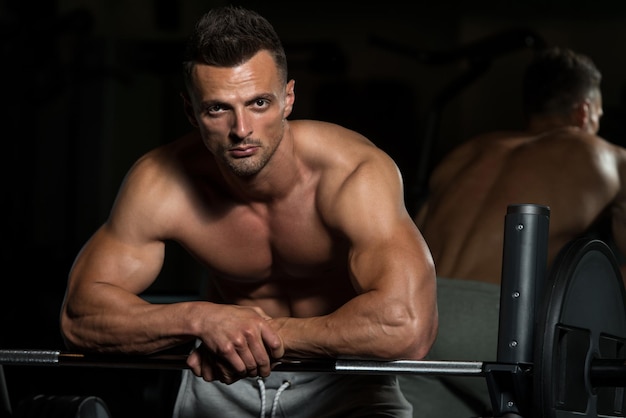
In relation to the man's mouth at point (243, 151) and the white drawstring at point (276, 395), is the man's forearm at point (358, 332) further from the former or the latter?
the white drawstring at point (276, 395)

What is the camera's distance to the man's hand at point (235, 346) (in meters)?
1.71

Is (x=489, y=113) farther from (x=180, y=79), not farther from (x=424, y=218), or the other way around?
(x=424, y=218)

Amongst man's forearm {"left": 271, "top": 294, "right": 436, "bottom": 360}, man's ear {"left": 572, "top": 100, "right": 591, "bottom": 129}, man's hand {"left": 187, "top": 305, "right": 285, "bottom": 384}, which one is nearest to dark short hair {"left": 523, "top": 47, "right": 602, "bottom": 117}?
man's ear {"left": 572, "top": 100, "right": 591, "bottom": 129}

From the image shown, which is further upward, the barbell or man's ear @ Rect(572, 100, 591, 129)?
man's ear @ Rect(572, 100, 591, 129)

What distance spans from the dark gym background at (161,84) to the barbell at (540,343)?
2.55 metres

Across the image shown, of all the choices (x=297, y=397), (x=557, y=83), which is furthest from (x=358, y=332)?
(x=557, y=83)

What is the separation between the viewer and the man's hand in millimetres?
1715

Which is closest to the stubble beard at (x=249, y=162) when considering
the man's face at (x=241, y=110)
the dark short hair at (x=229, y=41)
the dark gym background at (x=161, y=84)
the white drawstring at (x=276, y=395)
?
the man's face at (x=241, y=110)

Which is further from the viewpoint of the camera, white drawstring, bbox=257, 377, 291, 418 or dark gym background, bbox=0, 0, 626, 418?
dark gym background, bbox=0, 0, 626, 418

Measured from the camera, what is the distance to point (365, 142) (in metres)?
2.00

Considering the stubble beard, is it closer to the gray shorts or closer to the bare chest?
the bare chest

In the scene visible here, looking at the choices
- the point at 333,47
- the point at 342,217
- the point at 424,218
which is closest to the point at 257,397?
the point at 342,217

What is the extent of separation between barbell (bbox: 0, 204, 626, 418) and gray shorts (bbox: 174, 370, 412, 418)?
393 millimetres

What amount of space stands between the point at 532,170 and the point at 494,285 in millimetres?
311
